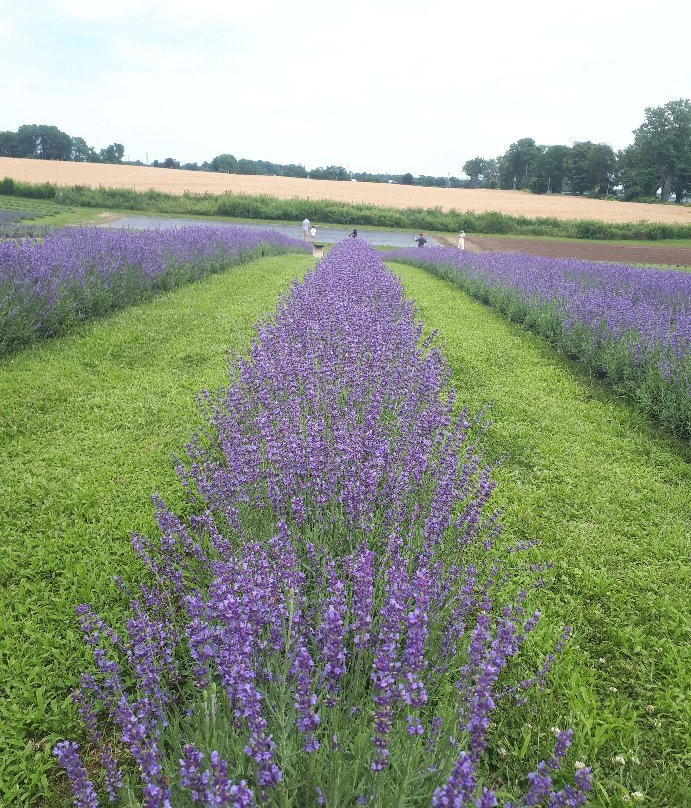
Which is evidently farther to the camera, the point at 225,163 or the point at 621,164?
the point at 225,163

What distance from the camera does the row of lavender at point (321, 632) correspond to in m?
1.40

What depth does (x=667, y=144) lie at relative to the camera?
6481 cm

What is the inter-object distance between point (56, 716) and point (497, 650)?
180cm

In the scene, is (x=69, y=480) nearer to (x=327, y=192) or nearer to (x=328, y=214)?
(x=328, y=214)

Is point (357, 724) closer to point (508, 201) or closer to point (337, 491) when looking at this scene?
point (337, 491)

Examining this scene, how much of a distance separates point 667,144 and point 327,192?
40962 millimetres

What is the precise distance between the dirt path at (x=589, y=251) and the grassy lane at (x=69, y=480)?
24.7m

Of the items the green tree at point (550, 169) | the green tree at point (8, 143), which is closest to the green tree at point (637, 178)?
the green tree at point (550, 169)

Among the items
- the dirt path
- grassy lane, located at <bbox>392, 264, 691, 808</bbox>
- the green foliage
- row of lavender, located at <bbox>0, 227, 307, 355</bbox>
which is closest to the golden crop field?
the green foliage

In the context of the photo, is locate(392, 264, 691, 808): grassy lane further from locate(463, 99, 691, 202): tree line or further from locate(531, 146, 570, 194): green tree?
locate(531, 146, 570, 194): green tree

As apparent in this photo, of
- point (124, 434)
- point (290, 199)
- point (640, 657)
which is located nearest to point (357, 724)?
point (640, 657)

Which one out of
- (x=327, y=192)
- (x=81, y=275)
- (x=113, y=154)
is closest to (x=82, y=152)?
(x=113, y=154)

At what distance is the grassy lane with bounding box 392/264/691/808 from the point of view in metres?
2.27

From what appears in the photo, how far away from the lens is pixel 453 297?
1356 cm
